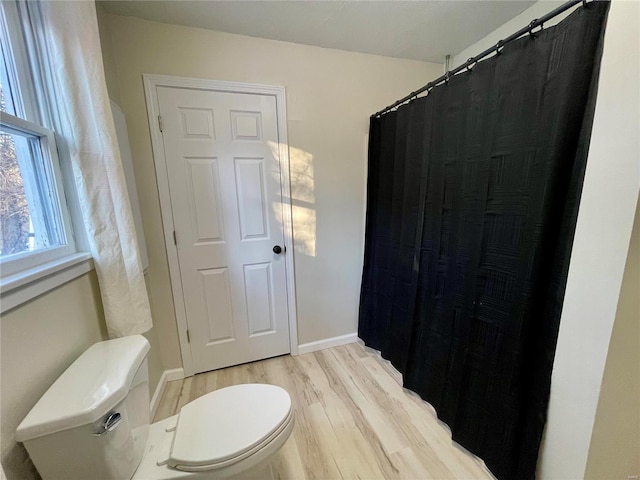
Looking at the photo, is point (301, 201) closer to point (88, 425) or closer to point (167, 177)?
point (167, 177)

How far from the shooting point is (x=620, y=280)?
73cm

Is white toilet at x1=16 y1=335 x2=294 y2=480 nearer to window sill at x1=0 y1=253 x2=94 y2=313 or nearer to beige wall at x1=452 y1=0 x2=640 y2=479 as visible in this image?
window sill at x1=0 y1=253 x2=94 y2=313

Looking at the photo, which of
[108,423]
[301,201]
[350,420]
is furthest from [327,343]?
[108,423]

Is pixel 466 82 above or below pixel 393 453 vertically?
above

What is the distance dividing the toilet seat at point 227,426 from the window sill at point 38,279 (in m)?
0.64

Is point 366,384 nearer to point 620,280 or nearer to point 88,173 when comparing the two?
point 620,280

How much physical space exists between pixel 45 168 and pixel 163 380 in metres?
1.48

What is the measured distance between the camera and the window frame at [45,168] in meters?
0.68

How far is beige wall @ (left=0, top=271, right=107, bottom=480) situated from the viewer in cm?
60

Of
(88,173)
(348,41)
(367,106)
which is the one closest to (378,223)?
(367,106)

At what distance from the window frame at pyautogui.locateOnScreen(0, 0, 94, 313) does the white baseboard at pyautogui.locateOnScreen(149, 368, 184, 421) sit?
3.44ft

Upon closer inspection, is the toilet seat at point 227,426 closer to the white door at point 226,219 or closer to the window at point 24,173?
the window at point 24,173

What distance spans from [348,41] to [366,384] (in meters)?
2.32

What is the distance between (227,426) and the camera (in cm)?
92
